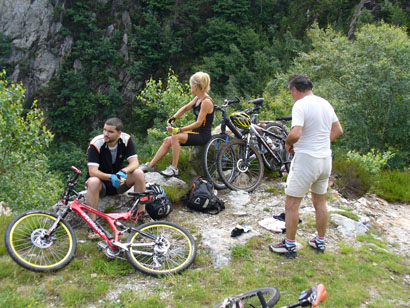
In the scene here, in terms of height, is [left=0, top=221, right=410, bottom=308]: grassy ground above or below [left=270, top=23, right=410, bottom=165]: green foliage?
below

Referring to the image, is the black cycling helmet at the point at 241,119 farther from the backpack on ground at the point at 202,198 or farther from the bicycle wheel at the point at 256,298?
the bicycle wheel at the point at 256,298

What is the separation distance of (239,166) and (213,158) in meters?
0.52

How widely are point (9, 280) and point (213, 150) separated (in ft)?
12.4

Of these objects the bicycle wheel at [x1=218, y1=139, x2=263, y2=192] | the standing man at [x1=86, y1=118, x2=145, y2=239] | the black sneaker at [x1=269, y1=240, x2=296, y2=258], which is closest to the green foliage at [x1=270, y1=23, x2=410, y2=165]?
the bicycle wheel at [x1=218, y1=139, x2=263, y2=192]

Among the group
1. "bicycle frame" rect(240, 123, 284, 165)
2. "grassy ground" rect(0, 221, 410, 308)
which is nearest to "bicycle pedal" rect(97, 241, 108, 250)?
"grassy ground" rect(0, 221, 410, 308)

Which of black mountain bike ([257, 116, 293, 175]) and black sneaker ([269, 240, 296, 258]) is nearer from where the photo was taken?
black sneaker ([269, 240, 296, 258])

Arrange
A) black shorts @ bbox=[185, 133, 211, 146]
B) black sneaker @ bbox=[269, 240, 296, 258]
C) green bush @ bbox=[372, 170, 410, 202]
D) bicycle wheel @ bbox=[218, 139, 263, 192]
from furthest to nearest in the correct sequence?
green bush @ bbox=[372, 170, 410, 202] < bicycle wheel @ bbox=[218, 139, 263, 192] < black shorts @ bbox=[185, 133, 211, 146] < black sneaker @ bbox=[269, 240, 296, 258]

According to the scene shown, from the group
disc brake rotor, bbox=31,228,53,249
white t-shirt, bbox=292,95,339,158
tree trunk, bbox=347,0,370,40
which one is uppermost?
tree trunk, bbox=347,0,370,40

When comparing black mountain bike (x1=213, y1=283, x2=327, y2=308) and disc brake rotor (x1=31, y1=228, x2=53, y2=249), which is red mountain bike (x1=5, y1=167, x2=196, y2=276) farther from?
black mountain bike (x1=213, y1=283, x2=327, y2=308)

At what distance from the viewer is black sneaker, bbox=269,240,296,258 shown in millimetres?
4414

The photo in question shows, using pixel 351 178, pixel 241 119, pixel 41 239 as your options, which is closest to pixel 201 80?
pixel 241 119

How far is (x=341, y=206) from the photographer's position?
6.17 metres

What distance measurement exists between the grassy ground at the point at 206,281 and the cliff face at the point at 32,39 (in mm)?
43145

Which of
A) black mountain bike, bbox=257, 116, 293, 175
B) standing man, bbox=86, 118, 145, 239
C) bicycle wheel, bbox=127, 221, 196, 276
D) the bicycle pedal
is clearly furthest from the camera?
black mountain bike, bbox=257, 116, 293, 175
